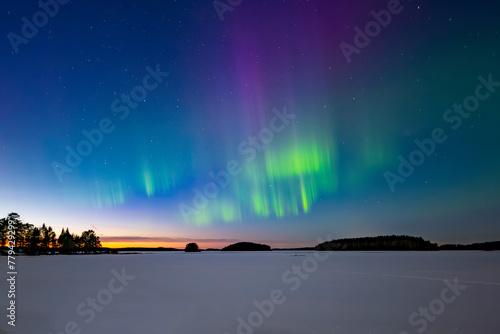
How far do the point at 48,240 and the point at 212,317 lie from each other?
15360cm

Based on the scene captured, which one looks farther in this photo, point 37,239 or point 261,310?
point 37,239

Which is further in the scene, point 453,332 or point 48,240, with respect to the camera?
point 48,240

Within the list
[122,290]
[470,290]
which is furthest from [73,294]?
[470,290]

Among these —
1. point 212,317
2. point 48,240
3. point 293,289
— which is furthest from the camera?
point 48,240

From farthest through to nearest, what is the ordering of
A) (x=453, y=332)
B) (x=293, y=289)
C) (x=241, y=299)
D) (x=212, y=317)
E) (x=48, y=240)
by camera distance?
(x=48, y=240), (x=293, y=289), (x=241, y=299), (x=212, y=317), (x=453, y=332)

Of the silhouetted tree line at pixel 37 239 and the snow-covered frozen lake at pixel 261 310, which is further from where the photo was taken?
the silhouetted tree line at pixel 37 239

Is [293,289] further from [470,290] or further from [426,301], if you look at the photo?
[470,290]

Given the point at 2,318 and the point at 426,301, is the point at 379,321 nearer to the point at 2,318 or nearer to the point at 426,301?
the point at 426,301

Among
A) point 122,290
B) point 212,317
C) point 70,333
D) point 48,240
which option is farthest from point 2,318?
point 48,240

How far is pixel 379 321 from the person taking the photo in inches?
503

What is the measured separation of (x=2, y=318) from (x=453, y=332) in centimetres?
1583

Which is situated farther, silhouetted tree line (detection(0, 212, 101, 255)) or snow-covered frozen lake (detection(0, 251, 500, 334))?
silhouetted tree line (detection(0, 212, 101, 255))

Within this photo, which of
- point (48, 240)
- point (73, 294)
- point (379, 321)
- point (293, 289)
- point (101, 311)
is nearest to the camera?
point (379, 321)

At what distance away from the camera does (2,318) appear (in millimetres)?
12656
